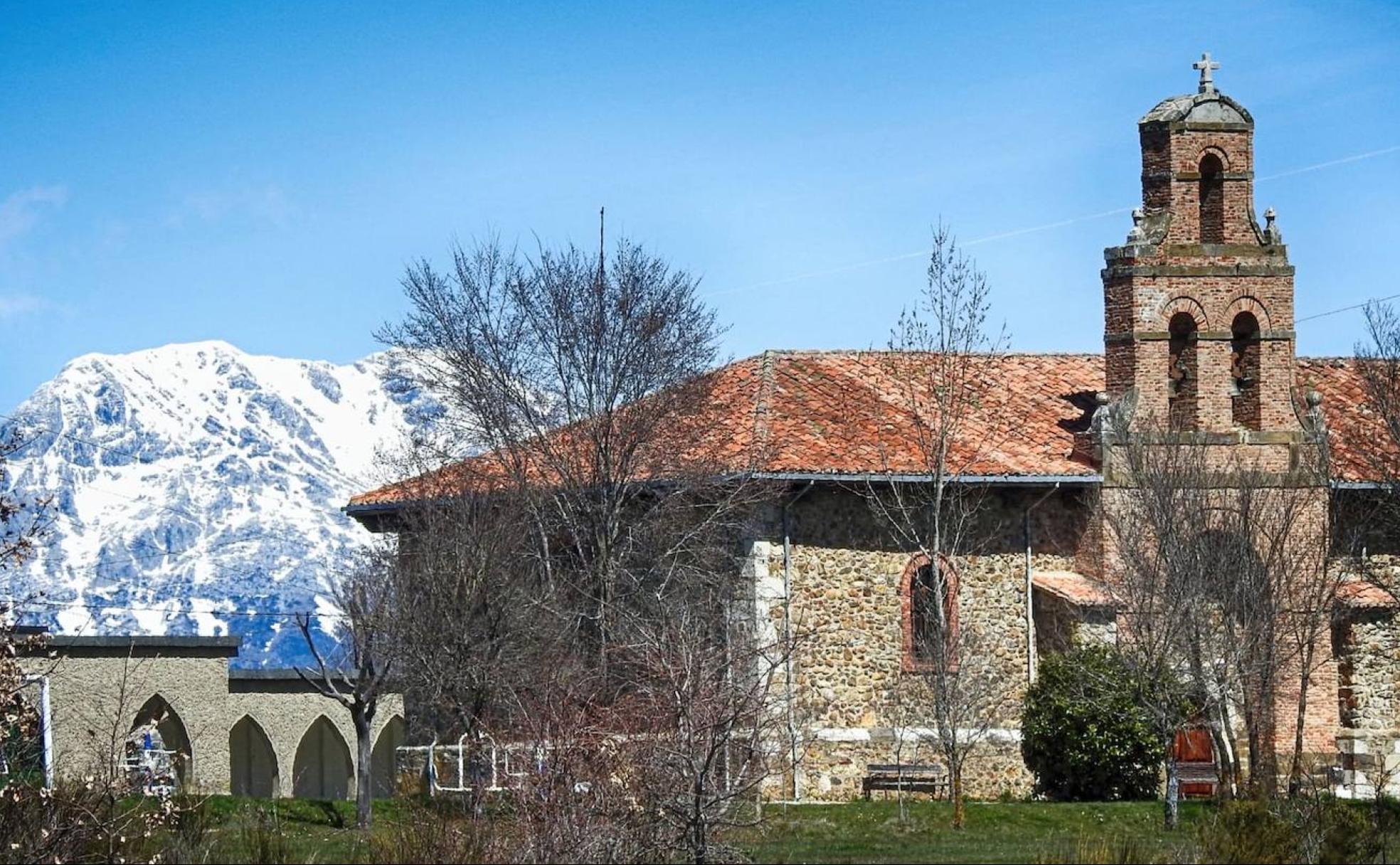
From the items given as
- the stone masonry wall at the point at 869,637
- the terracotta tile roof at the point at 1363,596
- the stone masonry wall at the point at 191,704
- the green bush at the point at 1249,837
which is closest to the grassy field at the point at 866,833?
the green bush at the point at 1249,837

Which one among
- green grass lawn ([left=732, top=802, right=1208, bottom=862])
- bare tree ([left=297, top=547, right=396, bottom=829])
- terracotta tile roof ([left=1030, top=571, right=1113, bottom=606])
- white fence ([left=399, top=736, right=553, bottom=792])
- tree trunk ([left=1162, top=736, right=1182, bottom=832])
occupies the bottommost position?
green grass lawn ([left=732, top=802, right=1208, bottom=862])

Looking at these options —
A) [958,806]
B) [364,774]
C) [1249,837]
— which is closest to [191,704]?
[364,774]

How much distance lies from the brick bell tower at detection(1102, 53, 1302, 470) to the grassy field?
745cm

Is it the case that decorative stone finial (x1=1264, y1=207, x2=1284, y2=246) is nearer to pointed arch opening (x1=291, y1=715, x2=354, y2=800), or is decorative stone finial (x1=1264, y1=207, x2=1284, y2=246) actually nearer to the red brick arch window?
the red brick arch window

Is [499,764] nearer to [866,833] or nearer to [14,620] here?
[866,833]

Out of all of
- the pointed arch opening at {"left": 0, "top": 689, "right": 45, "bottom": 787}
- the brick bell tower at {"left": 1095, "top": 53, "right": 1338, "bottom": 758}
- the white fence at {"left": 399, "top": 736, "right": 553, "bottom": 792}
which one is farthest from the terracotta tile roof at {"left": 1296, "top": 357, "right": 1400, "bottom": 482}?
A: the pointed arch opening at {"left": 0, "top": 689, "right": 45, "bottom": 787}

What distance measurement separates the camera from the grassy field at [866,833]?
19319mm

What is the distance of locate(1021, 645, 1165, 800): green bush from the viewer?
2984 cm

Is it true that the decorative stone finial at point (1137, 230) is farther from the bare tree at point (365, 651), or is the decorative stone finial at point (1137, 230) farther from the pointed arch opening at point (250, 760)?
the pointed arch opening at point (250, 760)

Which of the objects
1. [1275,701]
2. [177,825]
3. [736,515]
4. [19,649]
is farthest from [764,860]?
[1275,701]

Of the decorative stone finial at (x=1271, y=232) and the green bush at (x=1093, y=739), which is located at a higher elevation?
the decorative stone finial at (x=1271, y=232)

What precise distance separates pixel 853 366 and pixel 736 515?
5.27 metres

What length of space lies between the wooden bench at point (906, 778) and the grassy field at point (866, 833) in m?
1.30

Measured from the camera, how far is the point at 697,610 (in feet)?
89.6
